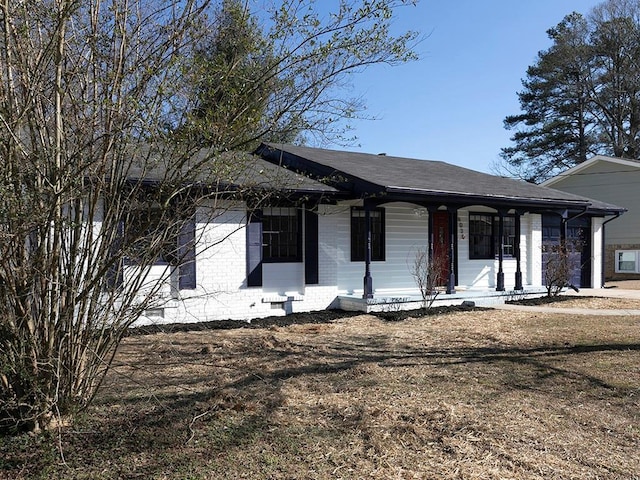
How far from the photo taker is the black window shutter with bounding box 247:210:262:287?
11781mm

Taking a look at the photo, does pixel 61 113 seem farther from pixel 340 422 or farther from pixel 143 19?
pixel 340 422

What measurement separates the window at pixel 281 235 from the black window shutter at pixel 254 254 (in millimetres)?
293

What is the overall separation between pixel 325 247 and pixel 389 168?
4.09 m

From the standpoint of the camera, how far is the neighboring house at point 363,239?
37.8 ft

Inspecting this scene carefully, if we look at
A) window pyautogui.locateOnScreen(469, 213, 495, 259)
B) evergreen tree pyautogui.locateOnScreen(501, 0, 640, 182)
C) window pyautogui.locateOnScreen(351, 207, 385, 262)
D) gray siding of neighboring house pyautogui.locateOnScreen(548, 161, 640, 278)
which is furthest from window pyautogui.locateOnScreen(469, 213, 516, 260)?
evergreen tree pyautogui.locateOnScreen(501, 0, 640, 182)

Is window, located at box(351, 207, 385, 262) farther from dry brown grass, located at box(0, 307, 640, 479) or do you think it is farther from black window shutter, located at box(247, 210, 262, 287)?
dry brown grass, located at box(0, 307, 640, 479)

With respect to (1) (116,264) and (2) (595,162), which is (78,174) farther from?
(2) (595,162)

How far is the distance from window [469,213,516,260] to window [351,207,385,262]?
346 cm

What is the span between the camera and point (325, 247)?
12.9m

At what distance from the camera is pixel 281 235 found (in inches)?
492

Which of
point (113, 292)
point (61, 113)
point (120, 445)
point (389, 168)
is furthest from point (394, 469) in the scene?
point (389, 168)

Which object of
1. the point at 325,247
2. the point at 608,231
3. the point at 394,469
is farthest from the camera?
the point at 608,231

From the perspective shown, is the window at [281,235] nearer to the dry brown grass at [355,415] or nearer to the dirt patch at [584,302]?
the dry brown grass at [355,415]

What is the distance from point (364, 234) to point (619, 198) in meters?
16.3
